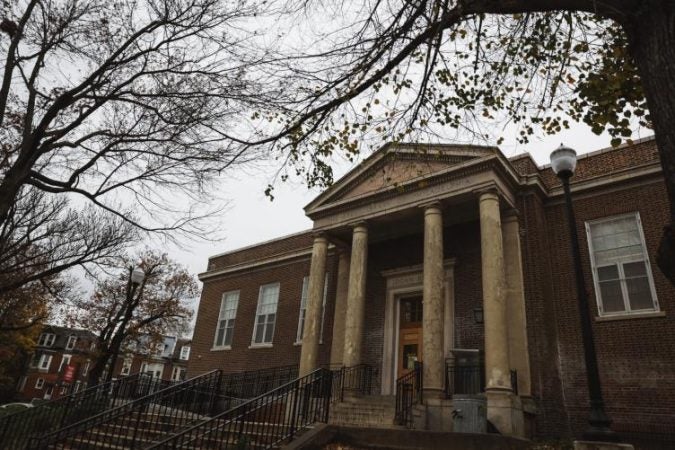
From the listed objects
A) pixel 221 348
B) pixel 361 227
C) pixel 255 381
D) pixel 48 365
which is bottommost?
pixel 255 381

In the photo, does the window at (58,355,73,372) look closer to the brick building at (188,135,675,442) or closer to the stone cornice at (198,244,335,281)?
the stone cornice at (198,244,335,281)

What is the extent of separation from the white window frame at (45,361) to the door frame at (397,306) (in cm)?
5980

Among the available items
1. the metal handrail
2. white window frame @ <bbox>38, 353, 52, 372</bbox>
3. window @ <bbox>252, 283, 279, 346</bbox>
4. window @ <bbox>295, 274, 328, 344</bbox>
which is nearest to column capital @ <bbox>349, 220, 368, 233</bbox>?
window @ <bbox>295, 274, 328, 344</bbox>

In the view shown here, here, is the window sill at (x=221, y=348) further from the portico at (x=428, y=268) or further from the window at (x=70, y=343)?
the window at (x=70, y=343)

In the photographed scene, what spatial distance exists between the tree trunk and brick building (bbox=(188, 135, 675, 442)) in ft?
13.6

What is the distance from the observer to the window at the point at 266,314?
66.7ft

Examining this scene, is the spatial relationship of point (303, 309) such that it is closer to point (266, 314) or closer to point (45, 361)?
point (266, 314)

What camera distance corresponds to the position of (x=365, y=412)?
11.6m

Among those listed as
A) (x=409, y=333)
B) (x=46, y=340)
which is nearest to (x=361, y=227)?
(x=409, y=333)

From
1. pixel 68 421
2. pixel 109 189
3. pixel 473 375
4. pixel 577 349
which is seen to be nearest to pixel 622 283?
pixel 577 349

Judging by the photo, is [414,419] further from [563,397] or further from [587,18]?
[587,18]

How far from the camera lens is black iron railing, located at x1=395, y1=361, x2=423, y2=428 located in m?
10.9

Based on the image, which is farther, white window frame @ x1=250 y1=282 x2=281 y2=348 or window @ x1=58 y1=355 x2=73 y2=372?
window @ x1=58 y1=355 x2=73 y2=372

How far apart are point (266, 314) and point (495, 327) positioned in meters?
12.0
